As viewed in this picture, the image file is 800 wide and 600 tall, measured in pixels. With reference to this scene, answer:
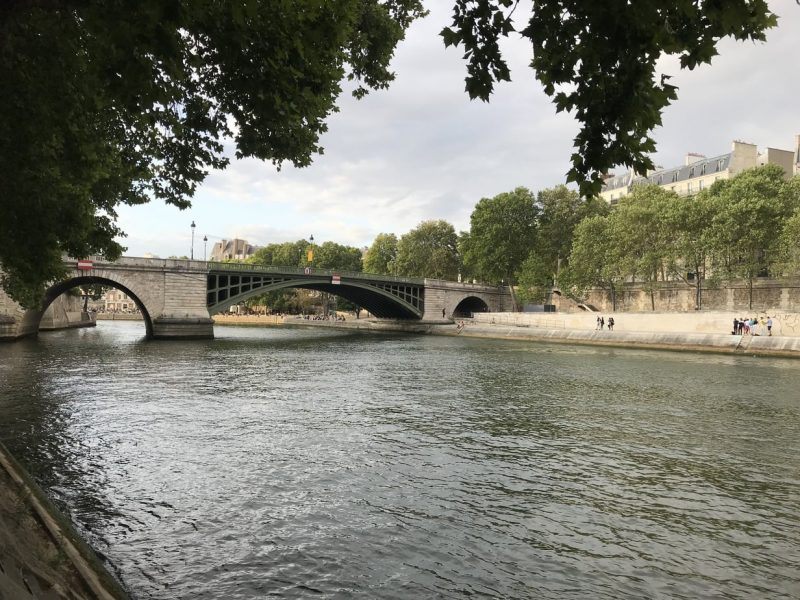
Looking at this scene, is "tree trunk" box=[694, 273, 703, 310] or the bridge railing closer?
the bridge railing

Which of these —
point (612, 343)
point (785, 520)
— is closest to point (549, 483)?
point (785, 520)

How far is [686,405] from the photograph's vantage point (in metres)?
16.6

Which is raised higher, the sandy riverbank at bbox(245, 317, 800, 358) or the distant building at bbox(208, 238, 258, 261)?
the distant building at bbox(208, 238, 258, 261)

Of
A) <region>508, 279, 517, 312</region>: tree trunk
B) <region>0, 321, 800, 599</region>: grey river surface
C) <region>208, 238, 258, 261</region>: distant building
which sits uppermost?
<region>208, 238, 258, 261</region>: distant building

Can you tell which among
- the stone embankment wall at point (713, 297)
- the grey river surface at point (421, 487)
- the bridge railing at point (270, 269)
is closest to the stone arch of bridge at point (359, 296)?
the bridge railing at point (270, 269)

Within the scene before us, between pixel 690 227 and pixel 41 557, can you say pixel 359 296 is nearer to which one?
pixel 690 227

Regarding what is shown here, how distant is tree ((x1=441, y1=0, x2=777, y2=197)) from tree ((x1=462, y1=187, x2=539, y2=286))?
66.8 m

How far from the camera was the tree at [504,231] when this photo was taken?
234ft

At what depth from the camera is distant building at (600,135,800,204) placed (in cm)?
7062

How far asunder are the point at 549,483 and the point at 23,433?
10.5m

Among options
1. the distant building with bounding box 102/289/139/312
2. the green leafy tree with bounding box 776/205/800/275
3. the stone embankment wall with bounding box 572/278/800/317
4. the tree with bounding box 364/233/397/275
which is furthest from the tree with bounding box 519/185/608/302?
the distant building with bounding box 102/289/139/312

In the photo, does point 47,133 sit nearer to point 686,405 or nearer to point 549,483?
point 549,483

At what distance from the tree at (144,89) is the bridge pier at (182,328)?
3224cm

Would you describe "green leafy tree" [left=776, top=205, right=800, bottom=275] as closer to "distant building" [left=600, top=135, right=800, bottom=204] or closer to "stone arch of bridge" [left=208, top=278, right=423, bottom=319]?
"distant building" [left=600, top=135, right=800, bottom=204]
